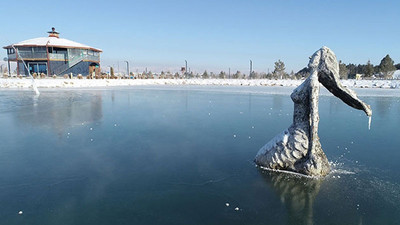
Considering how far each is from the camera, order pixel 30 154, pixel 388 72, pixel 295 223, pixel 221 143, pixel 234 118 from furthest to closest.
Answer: pixel 388 72, pixel 234 118, pixel 221 143, pixel 30 154, pixel 295 223

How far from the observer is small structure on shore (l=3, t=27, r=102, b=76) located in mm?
45531

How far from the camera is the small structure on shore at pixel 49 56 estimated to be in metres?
45.5

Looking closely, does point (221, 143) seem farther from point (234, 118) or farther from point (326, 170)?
point (234, 118)

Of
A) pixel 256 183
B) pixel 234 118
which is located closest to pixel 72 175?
pixel 256 183

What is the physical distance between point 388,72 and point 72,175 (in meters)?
92.1

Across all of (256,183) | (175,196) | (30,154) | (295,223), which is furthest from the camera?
(30,154)

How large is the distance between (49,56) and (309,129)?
167ft

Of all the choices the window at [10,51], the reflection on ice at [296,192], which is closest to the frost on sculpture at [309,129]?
the reflection on ice at [296,192]

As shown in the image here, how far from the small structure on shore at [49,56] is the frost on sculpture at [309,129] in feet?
164

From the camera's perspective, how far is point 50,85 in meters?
34.2

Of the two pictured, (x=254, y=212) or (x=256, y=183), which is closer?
(x=254, y=212)

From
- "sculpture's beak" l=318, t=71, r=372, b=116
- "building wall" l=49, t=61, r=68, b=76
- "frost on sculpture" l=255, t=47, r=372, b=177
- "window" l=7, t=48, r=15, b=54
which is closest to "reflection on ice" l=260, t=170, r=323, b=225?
"frost on sculpture" l=255, t=47, r=372, b=177

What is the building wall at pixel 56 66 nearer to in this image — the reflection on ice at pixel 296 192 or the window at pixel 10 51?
the window at pixel 10 51

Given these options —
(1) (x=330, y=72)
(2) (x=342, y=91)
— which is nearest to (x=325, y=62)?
(1) (x=330, y=72)
